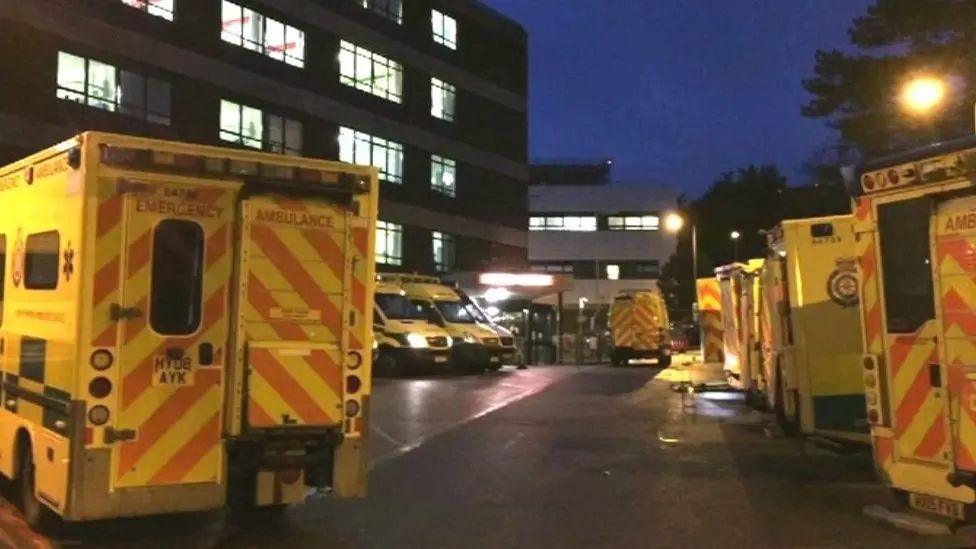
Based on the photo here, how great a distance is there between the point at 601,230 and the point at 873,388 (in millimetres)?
73799

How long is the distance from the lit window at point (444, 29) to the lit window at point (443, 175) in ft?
19.0

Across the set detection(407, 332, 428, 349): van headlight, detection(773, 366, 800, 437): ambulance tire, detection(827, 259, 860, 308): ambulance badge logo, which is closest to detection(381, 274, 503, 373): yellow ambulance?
detection(407, 332, 428, 349): van headlight

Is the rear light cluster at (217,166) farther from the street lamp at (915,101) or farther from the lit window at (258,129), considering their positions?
the lit window at (258,129)

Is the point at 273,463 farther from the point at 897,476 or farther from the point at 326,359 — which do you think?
the point at 897,476

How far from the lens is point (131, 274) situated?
7145mm

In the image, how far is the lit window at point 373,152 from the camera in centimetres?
4409

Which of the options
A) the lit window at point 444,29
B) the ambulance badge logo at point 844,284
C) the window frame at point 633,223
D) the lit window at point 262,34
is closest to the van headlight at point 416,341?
the ambulance badge logo at point 844,284

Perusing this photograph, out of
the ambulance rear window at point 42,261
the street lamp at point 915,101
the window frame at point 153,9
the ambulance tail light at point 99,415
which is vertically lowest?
the ambulance tail light at point 99,415

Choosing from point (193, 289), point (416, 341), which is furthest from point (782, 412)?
point (416, 341)

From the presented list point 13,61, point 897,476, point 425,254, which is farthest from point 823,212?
point 897,476

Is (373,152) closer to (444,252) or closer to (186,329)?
(444,252)

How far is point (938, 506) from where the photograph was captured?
24.7 feet

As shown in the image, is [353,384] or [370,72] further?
[370,72]

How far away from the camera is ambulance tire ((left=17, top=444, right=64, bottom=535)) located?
7.75 m
